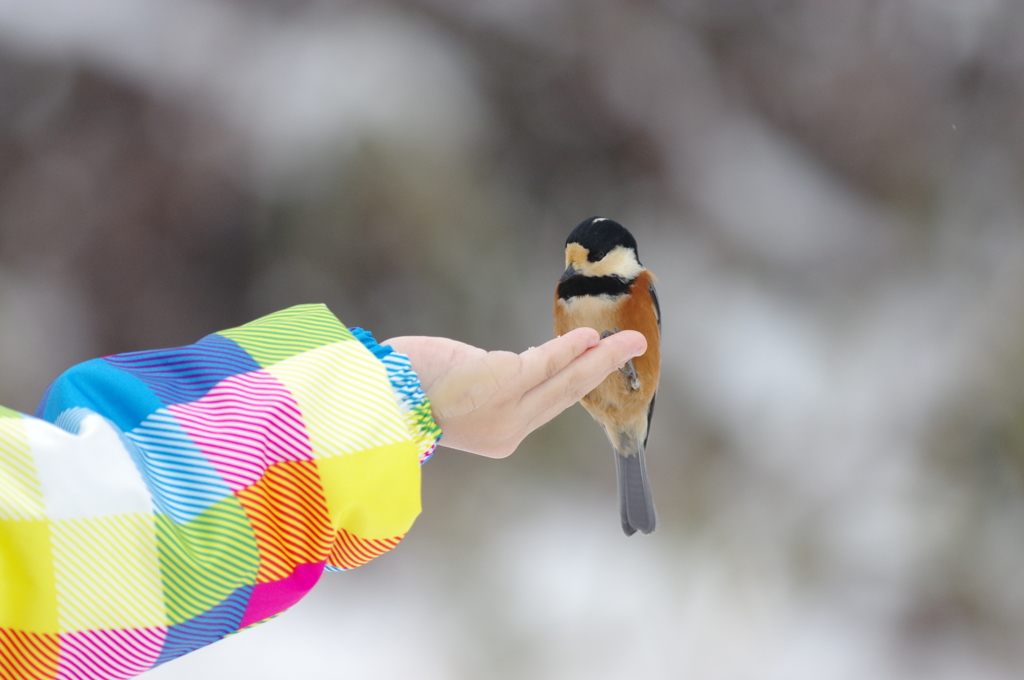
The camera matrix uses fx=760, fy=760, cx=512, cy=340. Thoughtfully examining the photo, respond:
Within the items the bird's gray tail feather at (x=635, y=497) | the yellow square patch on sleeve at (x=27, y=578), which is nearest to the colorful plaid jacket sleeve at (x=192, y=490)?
the yellow square patch on sleeve at (x=27, y=578)

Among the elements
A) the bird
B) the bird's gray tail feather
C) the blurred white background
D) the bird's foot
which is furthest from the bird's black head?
the blurred white background

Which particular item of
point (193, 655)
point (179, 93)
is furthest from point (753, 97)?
point (193, 655)

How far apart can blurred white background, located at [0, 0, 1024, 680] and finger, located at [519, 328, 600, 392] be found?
3.65 ft

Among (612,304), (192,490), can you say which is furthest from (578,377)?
(192,490)

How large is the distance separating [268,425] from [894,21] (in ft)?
6.23

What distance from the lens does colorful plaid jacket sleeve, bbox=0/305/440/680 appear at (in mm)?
420

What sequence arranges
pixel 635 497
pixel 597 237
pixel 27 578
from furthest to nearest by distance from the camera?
1. pixel 635 497
2. pixel 597 237
3. pixel 27 578

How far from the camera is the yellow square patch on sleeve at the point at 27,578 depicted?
0.41 metres

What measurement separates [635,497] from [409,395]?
29.3 inches

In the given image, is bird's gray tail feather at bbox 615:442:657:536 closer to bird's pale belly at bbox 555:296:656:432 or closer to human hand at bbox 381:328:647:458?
bird's pale belly at bbox 555:296:656:432

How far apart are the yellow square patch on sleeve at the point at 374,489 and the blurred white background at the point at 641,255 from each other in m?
1.37

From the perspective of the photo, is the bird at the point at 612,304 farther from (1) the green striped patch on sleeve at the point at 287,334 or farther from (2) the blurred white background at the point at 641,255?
(2) the blurred white background at the point at 641,255

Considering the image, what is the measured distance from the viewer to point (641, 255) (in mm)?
1925

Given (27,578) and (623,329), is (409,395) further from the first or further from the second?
(623,329)
